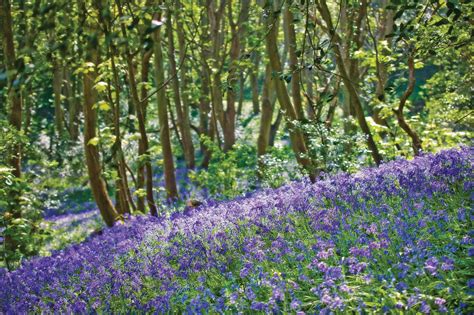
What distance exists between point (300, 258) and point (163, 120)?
6.25m

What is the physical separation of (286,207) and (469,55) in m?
6.43

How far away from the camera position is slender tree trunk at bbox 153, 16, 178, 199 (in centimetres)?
989

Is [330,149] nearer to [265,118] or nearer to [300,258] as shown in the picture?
[300,258]

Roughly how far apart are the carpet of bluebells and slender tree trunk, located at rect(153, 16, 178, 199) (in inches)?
133

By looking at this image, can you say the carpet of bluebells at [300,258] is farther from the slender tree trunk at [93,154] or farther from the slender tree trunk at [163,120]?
the slender tree trunk at [163,120]

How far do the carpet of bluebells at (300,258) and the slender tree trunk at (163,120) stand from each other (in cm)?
339

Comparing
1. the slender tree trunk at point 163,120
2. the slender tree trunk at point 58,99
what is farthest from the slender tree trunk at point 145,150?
the slender tree trunk at point 58,99

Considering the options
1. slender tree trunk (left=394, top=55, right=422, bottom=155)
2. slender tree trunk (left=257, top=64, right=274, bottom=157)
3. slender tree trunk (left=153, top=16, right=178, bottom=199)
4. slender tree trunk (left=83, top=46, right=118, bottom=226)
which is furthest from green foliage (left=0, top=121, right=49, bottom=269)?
slender tree trunk (left=257, top=64, right=274, bottom=157)

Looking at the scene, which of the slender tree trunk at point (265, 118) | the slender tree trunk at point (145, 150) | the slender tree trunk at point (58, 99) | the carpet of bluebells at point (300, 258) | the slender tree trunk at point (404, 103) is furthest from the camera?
the slender tree trunk at point (58, 99)

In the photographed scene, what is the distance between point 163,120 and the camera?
9.92m

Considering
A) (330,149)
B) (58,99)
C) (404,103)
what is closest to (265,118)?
(404,103)

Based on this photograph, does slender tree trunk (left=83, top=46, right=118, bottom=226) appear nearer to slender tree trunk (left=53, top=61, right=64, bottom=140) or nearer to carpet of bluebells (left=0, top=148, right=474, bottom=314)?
carpet of bluebells (left=0, top=148, right=474, bottom=314)

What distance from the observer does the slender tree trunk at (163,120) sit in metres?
9.89

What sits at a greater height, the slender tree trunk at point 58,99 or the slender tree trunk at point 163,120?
the slender tree trunk at point 58,99
